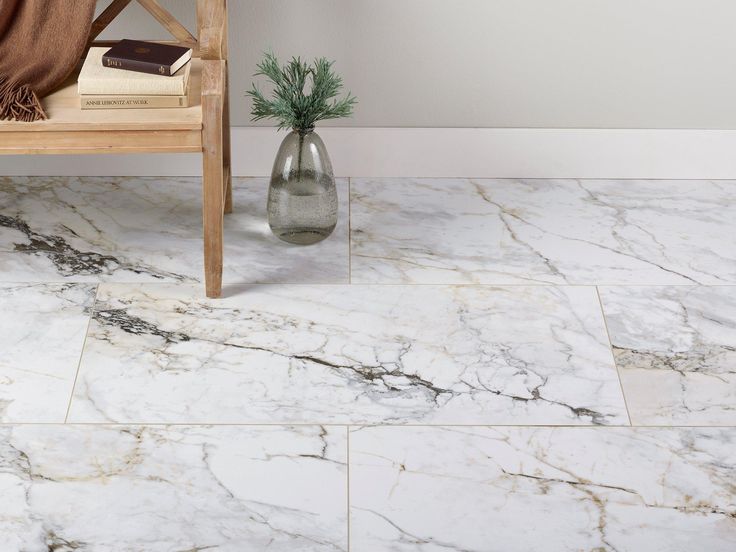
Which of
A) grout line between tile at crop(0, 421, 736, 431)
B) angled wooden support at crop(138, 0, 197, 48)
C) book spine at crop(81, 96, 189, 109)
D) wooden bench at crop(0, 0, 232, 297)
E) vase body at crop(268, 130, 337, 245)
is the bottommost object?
grout line between tile at crop(0, 421, 736, 431)

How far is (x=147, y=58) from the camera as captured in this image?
5.88 ft

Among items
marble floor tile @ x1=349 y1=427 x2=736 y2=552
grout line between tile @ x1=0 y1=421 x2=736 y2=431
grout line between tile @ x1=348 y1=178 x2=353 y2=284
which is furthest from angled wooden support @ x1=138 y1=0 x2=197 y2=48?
marble floor tile @ x1=349 y1=427 x2=736 y2=552

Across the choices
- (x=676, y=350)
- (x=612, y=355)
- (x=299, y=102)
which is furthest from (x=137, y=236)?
(x=676, y=350)

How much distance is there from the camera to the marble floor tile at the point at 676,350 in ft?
5.47

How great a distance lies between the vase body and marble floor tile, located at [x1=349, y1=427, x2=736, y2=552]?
2.10ft

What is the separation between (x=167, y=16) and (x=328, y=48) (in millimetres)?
417

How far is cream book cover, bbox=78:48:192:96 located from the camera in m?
1.74

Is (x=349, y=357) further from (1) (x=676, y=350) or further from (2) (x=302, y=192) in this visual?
(1) (x=676, y=350)

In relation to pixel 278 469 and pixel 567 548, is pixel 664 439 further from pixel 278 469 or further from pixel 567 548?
pixel 278 469

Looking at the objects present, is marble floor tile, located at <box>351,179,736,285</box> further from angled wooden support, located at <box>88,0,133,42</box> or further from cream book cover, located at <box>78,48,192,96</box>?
angled wooden support, located at <box>88,0,133,42</box>

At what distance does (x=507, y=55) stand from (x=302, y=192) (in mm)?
656

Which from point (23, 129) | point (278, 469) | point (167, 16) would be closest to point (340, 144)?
point (167, 16)

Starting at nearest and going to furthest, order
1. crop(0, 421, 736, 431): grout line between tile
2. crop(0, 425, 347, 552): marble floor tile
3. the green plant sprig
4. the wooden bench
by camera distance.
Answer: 1. crop(0, 425, 347, 552): marble floor tile
2. crop(0, 421, 736, 431): grout line between tile
3. the wooden bench
4. the green plant sprig

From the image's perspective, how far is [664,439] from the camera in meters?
1.59
